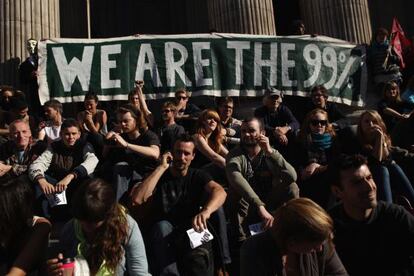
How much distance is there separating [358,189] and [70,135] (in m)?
3.90

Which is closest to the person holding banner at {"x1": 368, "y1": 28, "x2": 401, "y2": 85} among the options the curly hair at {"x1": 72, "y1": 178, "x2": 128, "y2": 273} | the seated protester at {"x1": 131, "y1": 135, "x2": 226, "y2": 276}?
the seated protester at {"x1": 131, "y1": 135, "x2": 226, "y2": 276}

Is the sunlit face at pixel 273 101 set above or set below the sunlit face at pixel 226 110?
above

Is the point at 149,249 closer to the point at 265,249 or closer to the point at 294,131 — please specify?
the point at 265,249

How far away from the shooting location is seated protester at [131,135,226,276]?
4.37 meters

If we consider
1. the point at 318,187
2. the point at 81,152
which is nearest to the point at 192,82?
the point at 81,152

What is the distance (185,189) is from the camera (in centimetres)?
481

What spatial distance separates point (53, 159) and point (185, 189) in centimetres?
221

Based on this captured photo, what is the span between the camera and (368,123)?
6.20m

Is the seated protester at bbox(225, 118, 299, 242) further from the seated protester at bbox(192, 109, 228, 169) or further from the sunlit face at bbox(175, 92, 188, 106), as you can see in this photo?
the sunlit face at bbox(175, 92, 188, 106)

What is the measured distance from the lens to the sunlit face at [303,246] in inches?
120

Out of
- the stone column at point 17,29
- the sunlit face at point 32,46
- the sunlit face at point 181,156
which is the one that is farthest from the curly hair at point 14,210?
the stone column at point 17,29

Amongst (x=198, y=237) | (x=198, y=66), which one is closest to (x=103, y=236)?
(x=198, y=237)

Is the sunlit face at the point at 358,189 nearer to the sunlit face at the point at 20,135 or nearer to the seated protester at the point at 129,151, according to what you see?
the seated protester at the point at 129,151

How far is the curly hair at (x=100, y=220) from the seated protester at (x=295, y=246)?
94 centimetres
